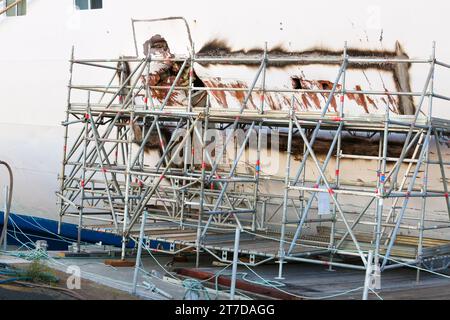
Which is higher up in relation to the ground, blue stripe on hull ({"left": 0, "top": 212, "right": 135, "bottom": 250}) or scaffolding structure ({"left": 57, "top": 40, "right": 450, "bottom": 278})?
scaffolding structure ({"left": 57, "top": 40, "right": 450, "bottom": 278})

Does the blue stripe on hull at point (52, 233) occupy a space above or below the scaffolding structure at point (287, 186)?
below

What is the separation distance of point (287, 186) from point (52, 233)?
6.83 meters

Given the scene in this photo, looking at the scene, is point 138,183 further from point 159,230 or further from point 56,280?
point 56,280

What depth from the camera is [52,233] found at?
1567 centimetres

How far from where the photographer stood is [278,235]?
39.3ft

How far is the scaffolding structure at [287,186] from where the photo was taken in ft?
33.2

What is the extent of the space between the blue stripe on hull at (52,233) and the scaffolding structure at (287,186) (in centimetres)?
182

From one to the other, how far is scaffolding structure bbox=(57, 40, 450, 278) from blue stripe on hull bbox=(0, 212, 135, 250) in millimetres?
1823

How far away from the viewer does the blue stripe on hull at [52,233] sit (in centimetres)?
1611

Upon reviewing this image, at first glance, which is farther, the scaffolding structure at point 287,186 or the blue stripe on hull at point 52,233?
the blue stripe on hull at point 52,233

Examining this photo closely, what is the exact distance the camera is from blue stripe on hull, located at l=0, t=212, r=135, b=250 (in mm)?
16109

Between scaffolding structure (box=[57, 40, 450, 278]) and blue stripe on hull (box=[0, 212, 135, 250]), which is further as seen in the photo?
blue stripe on hull (box=[0, 212, 135, 250])

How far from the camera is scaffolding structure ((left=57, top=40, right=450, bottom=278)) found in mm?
10109

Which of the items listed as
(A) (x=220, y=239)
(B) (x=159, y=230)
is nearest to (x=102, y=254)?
(B) (x=159, y=230)
